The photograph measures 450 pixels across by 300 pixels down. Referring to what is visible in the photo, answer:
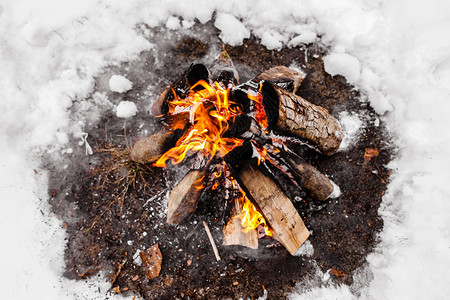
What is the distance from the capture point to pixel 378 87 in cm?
297

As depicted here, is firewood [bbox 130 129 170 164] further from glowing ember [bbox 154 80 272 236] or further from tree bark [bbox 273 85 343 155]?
tree bark [bbox 273 85 343 155]

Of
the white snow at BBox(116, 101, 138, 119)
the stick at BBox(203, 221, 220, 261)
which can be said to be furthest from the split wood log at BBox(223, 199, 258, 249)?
the white snow at BBox(116, 101, 138, 119)

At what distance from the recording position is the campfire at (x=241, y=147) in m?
2.42

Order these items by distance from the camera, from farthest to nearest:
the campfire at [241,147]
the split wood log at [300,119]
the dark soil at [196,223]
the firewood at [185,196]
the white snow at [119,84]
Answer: the white snow at [119,84], the dark soil at [196,223], the firewood at [185,196], the campfire at [241,147], the split wood log at [300,119]

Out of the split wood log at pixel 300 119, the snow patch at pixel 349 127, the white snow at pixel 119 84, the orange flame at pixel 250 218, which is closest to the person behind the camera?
the split wood log at pixel 300 119

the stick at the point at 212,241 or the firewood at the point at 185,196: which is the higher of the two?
the firewood at the point at 185,196

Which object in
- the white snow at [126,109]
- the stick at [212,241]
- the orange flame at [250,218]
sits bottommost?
the stick at [212,241]

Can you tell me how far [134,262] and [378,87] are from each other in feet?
11.5

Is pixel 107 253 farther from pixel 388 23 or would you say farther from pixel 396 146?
pixel 388 23

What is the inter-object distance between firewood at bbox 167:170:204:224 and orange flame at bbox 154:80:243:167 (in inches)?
10.3

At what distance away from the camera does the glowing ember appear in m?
2.50

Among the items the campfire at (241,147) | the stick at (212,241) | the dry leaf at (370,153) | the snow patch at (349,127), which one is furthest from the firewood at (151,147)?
the dry leaf at (370,153)

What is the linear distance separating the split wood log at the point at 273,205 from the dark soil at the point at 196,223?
43cm

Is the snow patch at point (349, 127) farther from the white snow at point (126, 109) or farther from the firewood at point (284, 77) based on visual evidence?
the white snow at point (126, 109)
